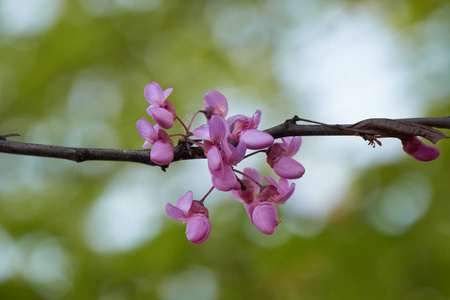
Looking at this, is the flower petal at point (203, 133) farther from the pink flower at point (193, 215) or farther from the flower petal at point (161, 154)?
the pink flower at point (193, 215)

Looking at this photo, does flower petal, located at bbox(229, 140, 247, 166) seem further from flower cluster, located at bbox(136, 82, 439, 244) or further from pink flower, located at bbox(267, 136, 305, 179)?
pink flower, located at bbox(267, 136, 305, 179)

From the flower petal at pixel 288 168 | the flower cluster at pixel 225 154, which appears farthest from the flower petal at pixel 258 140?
the flower petal at pixel 288 168

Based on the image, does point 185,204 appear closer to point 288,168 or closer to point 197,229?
point 197,229

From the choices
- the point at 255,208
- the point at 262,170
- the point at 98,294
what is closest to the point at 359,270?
the point at 262,170

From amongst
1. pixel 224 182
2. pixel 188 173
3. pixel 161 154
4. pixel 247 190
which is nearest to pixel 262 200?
pixel 247 190

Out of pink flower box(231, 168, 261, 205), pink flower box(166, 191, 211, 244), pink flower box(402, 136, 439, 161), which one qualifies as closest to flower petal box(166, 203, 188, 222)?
pink flower box(166, 191, 211, 244)

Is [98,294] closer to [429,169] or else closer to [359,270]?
[359,270]
